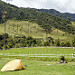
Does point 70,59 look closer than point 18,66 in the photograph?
No

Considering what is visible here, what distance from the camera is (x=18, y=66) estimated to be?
54.7 feet

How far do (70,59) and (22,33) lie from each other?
172 m

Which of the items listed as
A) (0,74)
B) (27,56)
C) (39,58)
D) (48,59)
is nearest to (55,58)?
(48,59)

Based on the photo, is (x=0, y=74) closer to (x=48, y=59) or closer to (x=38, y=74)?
(x=38, y=74)

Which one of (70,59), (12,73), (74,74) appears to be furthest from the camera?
(70,59)

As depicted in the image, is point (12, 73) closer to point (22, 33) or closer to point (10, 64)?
point (10, 64)

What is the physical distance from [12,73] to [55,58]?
16.8 m

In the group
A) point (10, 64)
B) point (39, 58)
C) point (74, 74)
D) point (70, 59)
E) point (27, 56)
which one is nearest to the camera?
point (74, 74)

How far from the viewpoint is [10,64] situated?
1648 cm

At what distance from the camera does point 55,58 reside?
30.9m

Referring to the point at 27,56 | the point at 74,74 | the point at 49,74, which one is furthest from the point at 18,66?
the point at 27,56

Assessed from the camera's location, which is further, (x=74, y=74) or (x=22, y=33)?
(x=22, y=33)

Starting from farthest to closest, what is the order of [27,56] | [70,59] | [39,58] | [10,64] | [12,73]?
[27,56]
[39,58]
[70,59]
[10,64]
[12,73]

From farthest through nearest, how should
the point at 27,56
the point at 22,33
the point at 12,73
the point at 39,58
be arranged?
the point at 22,33 → the point at 27,56 → the point at 39,58 → the point at 12,73
